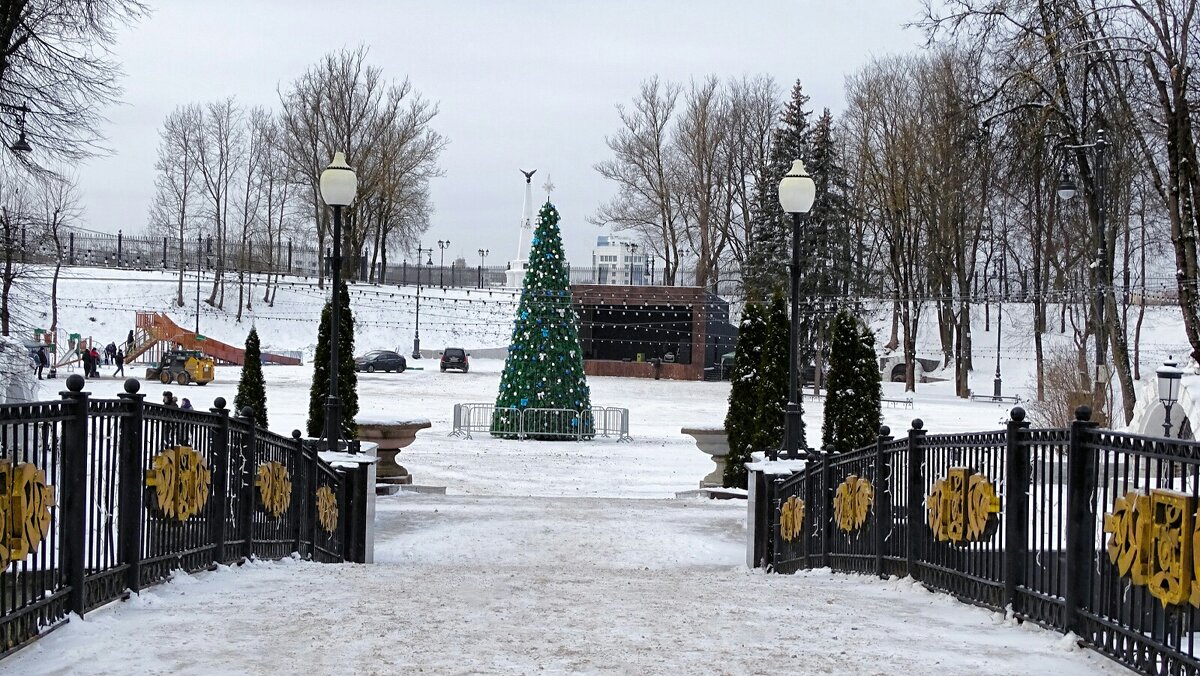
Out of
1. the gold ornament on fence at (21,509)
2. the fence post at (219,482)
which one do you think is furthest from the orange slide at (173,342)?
the gold ornament on fence at (21,509)

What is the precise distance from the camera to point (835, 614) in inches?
267

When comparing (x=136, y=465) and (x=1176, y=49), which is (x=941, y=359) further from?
(x=136, y=465)

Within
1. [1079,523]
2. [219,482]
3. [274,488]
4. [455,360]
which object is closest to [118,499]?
[219,482]

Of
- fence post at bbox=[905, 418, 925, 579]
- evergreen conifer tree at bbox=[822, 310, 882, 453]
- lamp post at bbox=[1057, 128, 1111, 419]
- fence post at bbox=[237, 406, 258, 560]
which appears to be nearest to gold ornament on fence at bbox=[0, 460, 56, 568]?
fence post at bbox=[237, 406, 258, 560]

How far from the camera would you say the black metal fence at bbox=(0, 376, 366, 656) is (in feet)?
17.2

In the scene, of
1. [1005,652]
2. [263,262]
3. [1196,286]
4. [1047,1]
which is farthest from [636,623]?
[263,262]

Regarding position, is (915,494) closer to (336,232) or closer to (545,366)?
(336,232)

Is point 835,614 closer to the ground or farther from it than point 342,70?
closer to the ground

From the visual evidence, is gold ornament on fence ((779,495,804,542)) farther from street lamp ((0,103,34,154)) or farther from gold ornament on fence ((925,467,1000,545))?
street lamp ((0,103,34,154))

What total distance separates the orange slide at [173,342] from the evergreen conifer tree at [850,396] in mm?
46824

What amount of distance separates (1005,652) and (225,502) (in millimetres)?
5381

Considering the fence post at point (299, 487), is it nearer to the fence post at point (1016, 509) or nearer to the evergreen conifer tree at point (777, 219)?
the fence post at point (1016, 509)

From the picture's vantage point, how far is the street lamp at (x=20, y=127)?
63.3ft

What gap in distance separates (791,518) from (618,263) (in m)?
138
